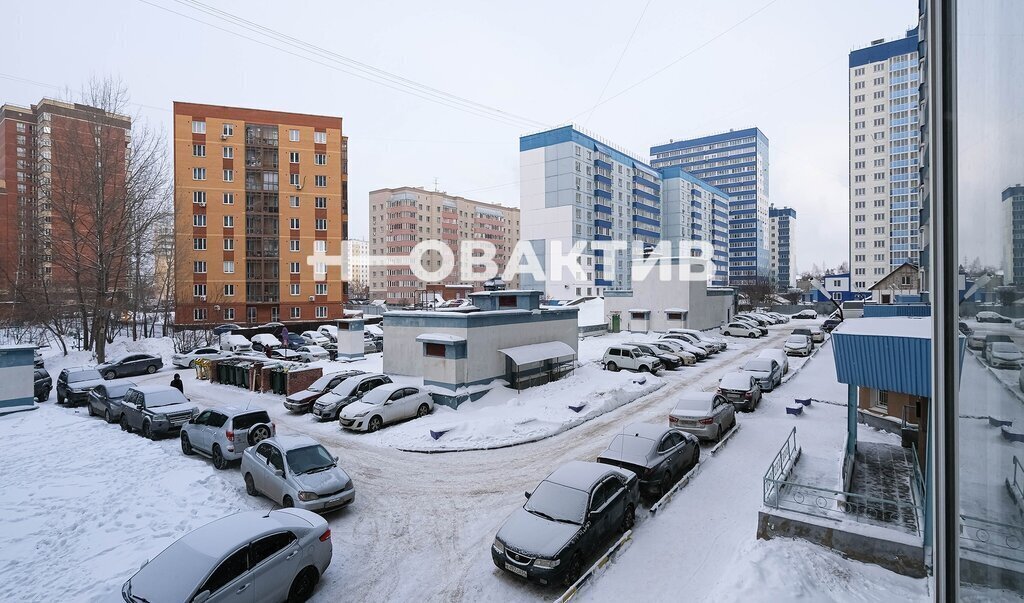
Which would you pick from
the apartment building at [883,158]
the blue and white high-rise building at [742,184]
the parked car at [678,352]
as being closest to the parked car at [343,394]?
the parked car at [678,352]

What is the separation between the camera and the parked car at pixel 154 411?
15.0 m

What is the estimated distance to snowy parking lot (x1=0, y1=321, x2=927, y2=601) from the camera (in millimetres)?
7430

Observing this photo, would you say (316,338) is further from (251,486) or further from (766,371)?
(766,371)

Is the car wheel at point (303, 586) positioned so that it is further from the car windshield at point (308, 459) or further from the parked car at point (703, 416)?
the parked car at point (703, 416)

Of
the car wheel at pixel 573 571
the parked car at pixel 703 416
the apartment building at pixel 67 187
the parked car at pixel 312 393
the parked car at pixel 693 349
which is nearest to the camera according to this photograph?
the car wheel at pixel 573 571

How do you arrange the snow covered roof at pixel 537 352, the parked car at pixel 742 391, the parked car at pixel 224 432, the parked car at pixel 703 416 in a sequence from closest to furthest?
the parked car at pixel 224 432 < the parked car at pixel 703 416 < the parked car at pixel 742 391 < the snow covered roof at pixel 537 352

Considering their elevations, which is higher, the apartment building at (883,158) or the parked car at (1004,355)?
the apartment building at (883,158)

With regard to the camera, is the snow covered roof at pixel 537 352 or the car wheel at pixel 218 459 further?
the snow covered roof at pixel 537 352

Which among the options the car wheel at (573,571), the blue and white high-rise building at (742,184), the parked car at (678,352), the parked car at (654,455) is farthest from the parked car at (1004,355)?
the blue and white high-rise building at (742,184)

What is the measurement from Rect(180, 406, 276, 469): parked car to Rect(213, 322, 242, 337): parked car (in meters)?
31.4

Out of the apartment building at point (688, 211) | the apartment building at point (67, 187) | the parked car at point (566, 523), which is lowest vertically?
the parked car at point (566, 523)

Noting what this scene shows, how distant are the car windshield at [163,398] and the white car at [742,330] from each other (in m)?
39.5

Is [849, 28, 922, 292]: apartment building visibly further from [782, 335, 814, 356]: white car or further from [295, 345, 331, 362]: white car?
[295, 345, 331, 362]: white car

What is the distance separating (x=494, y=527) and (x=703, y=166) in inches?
5552
